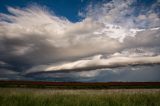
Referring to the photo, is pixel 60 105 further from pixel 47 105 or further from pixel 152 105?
pixel 152 105

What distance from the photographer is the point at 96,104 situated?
9.71m

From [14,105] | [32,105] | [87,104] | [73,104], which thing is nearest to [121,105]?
[87,104]

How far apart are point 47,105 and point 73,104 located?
111 cm

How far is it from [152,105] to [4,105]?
6.22 metres

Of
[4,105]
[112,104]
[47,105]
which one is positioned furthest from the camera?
[112,104]

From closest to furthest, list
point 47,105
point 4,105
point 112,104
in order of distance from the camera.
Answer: point 4,105
point 47,105
point 112,104

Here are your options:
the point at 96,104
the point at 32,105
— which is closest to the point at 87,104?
the point at 96,104

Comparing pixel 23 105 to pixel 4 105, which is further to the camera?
pixel 23 105

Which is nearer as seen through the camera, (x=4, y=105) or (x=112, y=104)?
(x=4, y=105)

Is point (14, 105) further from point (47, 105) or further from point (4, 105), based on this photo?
point (47, 105)

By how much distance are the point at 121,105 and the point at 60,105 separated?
99.1 inches

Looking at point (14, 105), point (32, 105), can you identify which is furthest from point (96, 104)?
point (14, 105)

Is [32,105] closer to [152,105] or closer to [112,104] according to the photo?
[112,104]

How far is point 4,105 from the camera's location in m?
8.72
